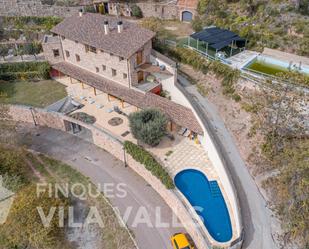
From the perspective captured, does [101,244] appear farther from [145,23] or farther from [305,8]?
[305,8]

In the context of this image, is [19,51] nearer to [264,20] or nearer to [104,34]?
[104,34]

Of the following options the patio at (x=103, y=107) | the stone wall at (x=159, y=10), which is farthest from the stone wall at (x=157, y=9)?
the patio at (x=103, y=107)

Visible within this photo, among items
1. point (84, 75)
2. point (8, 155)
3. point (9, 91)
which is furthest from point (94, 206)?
point (9, 91)

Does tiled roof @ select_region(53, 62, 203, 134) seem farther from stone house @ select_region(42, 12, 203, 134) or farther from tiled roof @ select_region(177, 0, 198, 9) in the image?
tiled roof @ select_region(177, 0, 198, 9)

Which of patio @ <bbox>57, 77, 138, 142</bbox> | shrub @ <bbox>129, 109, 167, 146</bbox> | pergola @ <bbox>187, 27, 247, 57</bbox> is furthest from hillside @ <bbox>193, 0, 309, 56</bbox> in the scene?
patio @ <bbox>57, 77, 138, 142</bbox>

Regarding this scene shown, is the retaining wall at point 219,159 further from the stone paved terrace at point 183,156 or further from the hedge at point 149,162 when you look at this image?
the hedge at point 149,162

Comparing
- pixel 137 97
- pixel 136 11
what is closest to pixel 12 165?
pixel 137 97
